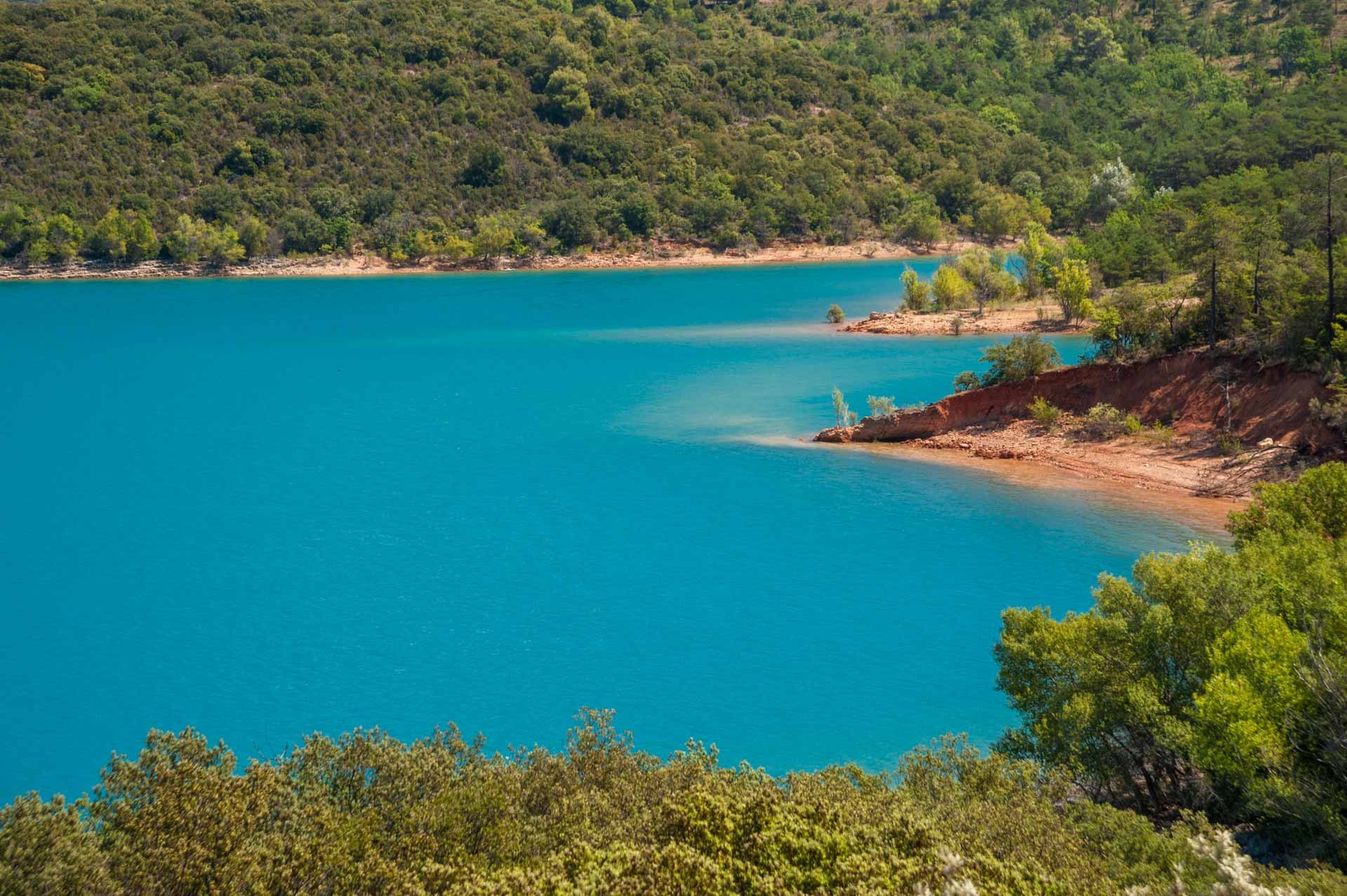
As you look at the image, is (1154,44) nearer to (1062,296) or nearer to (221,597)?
(1062,296)

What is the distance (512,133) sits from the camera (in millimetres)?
152875

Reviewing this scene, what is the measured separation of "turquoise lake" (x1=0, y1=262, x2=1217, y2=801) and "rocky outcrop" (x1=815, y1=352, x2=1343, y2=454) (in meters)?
3.71

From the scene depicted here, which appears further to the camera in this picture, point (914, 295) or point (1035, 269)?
point (1035, 269)

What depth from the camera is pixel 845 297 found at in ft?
328

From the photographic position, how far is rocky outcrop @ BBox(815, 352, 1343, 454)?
38.3 m

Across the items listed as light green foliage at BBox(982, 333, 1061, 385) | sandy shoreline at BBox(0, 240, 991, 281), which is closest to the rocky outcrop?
light green foliage at BBox(982, 333, 1061, 385)

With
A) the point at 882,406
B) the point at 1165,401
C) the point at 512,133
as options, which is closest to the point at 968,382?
the point at 882,406

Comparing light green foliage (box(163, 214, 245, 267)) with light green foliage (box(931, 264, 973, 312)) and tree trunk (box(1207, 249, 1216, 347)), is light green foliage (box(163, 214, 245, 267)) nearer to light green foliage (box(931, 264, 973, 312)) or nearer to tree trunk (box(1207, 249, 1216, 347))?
light green foliage (box(931, 264, 973, 312))

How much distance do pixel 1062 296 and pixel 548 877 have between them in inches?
2660

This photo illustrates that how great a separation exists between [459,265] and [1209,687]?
13003 centimetres

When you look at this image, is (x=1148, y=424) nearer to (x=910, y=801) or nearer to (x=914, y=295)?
(x=910, y=801)

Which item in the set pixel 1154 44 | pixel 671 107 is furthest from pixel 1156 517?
pixel 1154 44

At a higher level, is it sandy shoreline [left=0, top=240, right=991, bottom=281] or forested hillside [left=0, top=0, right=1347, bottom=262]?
forested hillside [left=0, top=0, right=1347, bottom=262]

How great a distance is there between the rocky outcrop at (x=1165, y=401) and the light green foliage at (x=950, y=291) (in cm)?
3578
